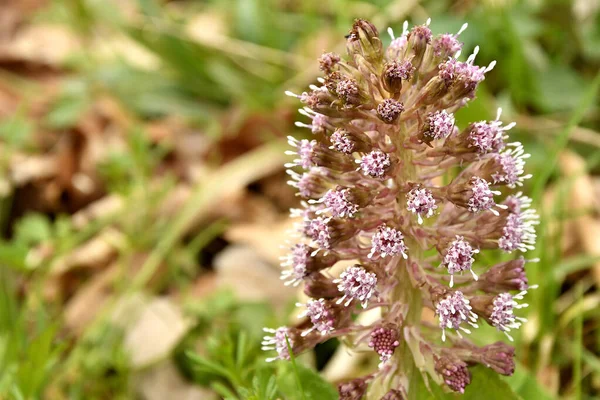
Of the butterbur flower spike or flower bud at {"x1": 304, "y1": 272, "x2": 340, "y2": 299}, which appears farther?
flower bud at {"x1": 304, "y1": 272, "x2": 340, "y2": 299}

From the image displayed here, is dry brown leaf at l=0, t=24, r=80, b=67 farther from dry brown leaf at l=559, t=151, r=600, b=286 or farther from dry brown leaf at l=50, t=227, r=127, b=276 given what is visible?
dry brown leaf at l=559, t=151, r=600, b=286

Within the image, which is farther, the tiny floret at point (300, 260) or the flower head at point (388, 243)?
the tiny floret at point (300, 260)

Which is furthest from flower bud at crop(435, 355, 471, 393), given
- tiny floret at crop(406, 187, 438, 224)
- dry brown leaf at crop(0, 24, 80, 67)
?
dry brown leaf at crop(0, 24, 80, 67)

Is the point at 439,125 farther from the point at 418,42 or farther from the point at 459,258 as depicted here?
the point at 459,258

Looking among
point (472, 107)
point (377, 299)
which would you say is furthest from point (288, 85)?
point (377, 299)

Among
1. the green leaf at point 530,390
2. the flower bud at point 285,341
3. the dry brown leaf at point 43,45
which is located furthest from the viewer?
the dry brown leaf at point 43,45

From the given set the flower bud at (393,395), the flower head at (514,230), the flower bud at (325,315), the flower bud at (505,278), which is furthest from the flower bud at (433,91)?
the flower bud at (393,395)

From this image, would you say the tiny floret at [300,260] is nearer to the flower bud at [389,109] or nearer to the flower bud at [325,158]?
the flower bud at [325,158]
